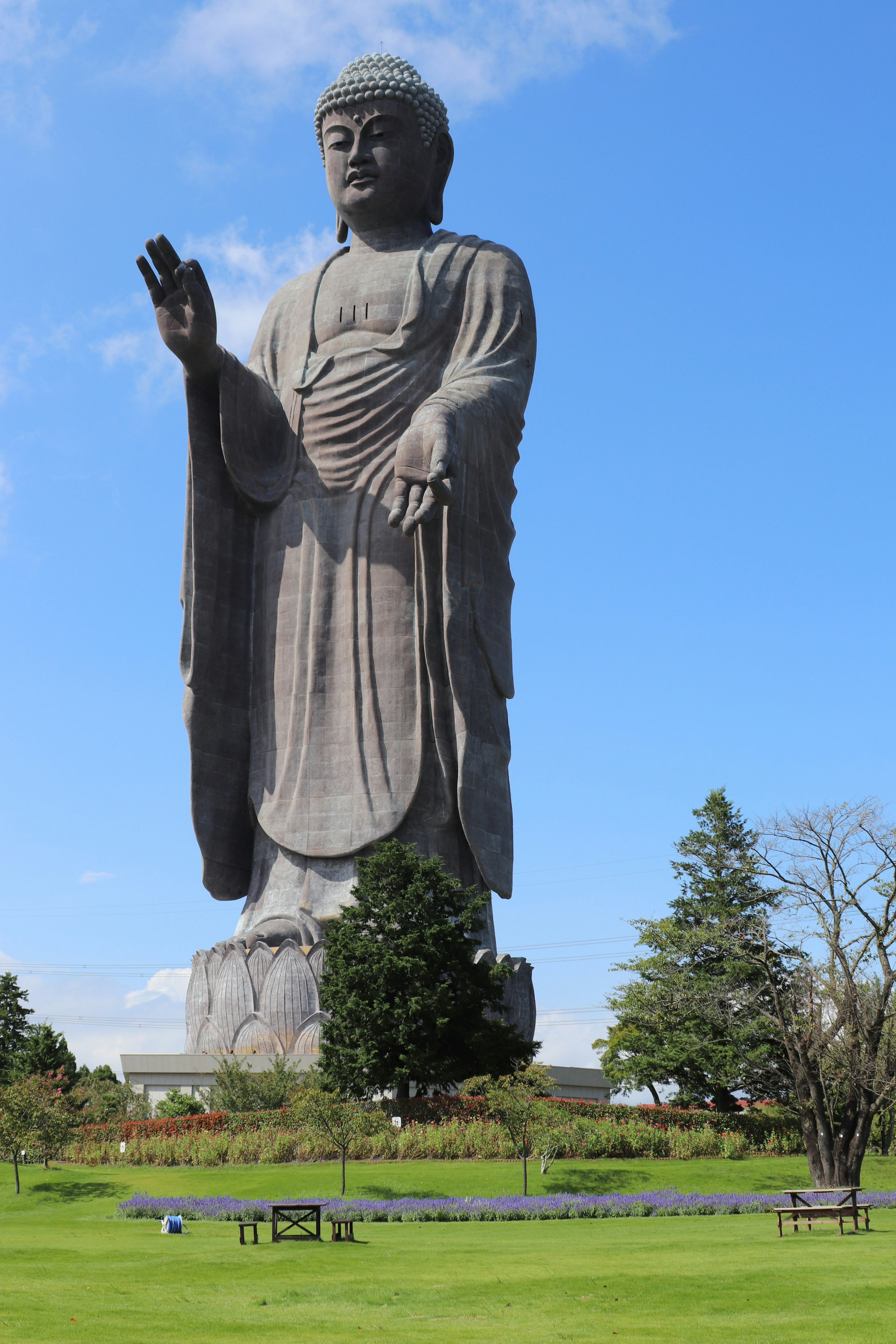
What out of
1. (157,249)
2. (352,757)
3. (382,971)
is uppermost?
(157,249)

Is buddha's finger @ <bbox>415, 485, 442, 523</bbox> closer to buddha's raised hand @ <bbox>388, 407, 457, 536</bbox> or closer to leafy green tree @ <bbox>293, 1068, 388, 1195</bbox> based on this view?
buddha's raised hand @ <bbox>388, 407, 457, 536</bbox>

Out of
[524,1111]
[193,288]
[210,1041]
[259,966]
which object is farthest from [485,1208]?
[193,288]

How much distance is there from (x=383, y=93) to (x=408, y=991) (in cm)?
1480

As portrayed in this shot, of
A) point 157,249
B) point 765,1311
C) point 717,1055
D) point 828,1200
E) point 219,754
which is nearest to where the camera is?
point 765,1311

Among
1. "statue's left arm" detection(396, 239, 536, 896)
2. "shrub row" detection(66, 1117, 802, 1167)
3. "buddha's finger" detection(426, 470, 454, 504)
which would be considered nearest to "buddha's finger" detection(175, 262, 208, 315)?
"statue's left arm" detection(396, 239, 536, 896)

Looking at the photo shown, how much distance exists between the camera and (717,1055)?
71.0ft

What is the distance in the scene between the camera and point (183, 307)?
2109 centimetres

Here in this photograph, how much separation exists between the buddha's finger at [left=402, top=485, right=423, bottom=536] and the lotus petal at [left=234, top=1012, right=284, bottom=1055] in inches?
293

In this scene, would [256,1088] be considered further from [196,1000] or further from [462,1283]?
[462,1283]

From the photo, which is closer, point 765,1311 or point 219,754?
point 765,1311

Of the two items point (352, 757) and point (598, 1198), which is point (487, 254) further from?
point (598, 1198)

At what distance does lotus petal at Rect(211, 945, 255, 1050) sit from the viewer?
69.8 feet

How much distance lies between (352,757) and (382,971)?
210 inches

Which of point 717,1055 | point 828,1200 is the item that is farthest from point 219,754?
point 828,1200
